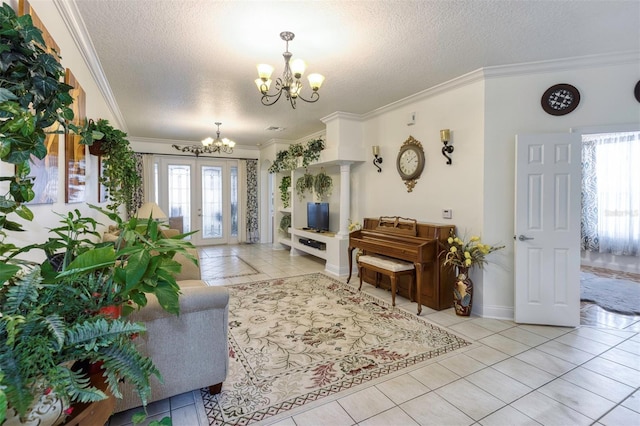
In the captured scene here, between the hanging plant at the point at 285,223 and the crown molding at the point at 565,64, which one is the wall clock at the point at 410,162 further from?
the hanging plant at the point at 285,223

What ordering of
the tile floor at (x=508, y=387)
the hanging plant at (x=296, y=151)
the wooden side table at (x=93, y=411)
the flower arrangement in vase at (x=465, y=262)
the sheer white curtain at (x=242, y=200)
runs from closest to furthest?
the wooden side table at (x=93, y=411)
the tile floor at (x=508, y=387)
the flower arrangement in vase at (x=465, y=262)
the hanging plant at (x=296, y=151)
the sheer white curtain at (x=242, y=200)

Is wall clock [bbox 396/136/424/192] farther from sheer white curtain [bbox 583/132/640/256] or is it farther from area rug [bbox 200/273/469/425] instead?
sheer white curtain [bbox 583/132/640/256]

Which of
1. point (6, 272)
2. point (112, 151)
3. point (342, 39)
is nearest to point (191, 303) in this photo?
point (6, 272)

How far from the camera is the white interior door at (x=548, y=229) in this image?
3145 millimetres

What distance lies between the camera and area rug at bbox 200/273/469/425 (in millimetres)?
2086

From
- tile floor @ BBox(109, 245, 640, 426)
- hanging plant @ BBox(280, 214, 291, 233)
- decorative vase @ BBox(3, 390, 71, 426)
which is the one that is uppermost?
hanging plant @ BBox(280, 214, 291, 233)

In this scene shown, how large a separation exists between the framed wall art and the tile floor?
1.67 metres

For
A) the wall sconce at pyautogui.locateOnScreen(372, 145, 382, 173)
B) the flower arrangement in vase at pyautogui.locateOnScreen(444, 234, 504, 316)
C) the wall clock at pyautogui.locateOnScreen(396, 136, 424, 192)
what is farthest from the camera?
the wall sconce at pyautogui.locateOnScreen(372, 145, 382, 173)

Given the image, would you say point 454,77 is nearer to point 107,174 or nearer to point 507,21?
point 507,21

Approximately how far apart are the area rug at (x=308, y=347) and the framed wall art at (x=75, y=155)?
1.81 metres

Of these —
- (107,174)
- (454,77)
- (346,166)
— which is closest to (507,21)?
(454,77)

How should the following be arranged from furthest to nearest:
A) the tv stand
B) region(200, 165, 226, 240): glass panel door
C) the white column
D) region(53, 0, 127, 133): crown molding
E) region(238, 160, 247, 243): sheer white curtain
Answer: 1. region(238, 160, 247, 243): sheer white curtain
2. region(200, 165, 226, 240): glass panel door
3. the tv stand
4. the white column
5. region(53, 0, 127, 133): crown molding

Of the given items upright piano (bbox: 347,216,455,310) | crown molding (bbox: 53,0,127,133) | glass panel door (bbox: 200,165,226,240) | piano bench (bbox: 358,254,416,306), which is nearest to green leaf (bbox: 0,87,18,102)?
crown molding (bbox: 53,0,127,133)

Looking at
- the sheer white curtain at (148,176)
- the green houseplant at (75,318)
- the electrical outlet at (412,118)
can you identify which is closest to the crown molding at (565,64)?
the electrical outlet at (412,118)
